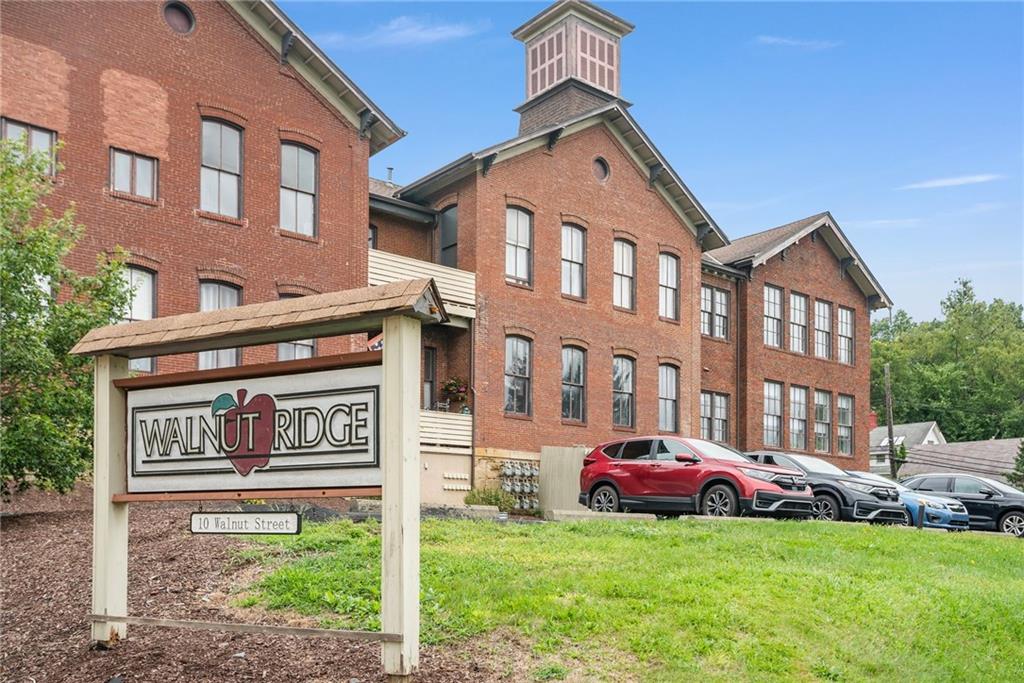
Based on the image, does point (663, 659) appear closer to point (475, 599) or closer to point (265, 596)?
point (475, 599)

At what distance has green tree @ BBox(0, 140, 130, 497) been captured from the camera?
1577 centimetres

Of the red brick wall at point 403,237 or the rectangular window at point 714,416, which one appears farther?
the rectangular window at point 714,416

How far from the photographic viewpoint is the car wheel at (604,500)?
21672 millimetres

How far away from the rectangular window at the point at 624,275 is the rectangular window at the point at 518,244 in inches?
141

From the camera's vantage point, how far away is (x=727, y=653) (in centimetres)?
852

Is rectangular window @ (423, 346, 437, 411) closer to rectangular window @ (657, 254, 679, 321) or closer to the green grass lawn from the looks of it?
rectangular window @ (657, 254, 679, 321)

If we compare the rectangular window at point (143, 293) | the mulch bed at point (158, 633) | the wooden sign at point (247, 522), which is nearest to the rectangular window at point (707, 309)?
the rectangular window at point (143, 293)

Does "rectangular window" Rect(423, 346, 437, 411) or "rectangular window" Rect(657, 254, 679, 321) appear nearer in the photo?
"rectangular window" Rect(423, 346, 437, 411)

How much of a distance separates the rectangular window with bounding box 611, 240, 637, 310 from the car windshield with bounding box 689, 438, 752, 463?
42.1 feet

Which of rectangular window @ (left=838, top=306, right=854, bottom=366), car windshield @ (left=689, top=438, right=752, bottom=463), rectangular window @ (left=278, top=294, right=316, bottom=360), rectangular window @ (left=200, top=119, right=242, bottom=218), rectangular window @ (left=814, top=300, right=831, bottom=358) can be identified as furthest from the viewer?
rectangular window @ (left=838, top=306, right=854, bottom=366)

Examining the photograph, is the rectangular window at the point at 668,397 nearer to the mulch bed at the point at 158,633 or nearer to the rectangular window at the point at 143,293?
the rectangular window at the point at 143,293

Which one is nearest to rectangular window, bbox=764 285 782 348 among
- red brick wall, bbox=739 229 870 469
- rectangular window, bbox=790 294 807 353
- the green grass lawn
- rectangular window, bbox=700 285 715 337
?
red brick wall, bbox=739 229 870 469

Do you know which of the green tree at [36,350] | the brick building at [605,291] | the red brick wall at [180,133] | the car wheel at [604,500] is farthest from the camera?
the brick building at [605,291]

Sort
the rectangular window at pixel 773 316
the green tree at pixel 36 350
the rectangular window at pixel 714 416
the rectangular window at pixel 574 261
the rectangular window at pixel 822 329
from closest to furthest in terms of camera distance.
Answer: the green tree at pixel 36 350 → the rectangular window at pixel 574 261 → the rectangular window at pixel 714 416 → the rectangular window at pixel 773 316 → the rectangular window at pixel 822 329
